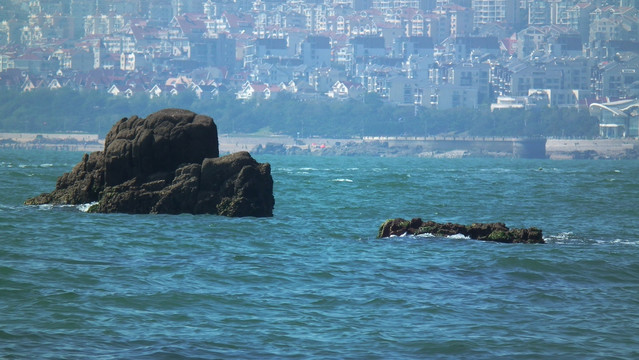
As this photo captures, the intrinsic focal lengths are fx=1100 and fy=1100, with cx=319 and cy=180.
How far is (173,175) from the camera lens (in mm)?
37094

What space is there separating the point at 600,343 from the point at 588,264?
8624 mm

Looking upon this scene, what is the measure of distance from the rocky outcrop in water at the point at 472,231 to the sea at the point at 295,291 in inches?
28.9

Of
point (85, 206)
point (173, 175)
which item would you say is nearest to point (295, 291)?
point (173, 175)

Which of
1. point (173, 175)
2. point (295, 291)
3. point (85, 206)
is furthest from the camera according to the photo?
point (85, 206)

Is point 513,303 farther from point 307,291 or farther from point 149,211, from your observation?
point 149,211

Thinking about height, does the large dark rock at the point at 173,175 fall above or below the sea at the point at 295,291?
above

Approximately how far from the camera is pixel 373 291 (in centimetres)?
2341

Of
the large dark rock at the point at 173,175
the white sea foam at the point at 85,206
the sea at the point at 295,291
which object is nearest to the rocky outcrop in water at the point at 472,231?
the sea at the point at 295,291

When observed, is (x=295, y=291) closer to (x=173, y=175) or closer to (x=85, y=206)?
(x=173, y=175)

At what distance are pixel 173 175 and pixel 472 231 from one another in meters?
10.6

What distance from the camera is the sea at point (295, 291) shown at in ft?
62.0

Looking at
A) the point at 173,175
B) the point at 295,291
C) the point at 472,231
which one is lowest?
the point at 472,231

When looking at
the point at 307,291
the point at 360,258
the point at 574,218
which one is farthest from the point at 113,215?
the point at 574,218

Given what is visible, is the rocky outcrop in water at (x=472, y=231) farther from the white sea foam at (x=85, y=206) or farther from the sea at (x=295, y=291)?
the white sea foam at (x=85, y=206)
